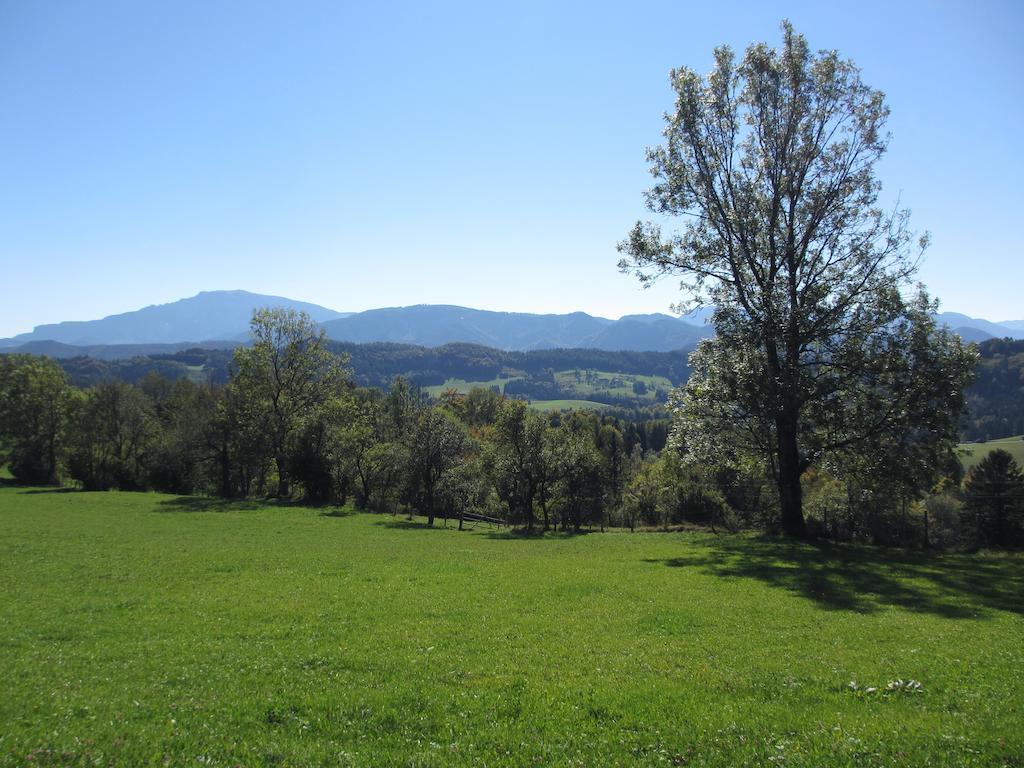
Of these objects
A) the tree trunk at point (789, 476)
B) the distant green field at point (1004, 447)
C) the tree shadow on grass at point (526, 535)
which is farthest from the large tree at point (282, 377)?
the distant green field at point (1004, 447)

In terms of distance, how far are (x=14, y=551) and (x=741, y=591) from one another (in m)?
31.9

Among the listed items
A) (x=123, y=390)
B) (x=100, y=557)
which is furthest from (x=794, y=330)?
(x=123, y=390)

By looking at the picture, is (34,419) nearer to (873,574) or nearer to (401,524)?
(401,524)

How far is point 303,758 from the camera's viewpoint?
8.25m

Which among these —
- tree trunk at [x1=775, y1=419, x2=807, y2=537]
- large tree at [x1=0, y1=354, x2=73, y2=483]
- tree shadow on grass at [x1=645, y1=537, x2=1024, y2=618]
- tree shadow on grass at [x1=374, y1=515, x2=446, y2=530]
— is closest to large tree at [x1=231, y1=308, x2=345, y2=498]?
tree shadow on grass at [x1=374, y1=515, x2=446, y2=530]

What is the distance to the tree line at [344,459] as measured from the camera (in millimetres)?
55156

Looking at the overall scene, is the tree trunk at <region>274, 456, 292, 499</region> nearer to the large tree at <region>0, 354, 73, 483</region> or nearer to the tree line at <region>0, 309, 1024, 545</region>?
the tree line at <region>0, 309, 1024, 545</region>

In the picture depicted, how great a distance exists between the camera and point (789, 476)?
31375mm

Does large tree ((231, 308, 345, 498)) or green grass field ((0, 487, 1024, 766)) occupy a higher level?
large tree ((231, 308, 345, 498))

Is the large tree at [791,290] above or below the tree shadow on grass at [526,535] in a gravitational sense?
above

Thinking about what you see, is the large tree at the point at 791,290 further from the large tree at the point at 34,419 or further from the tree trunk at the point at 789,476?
the large tree at the point at 34,419

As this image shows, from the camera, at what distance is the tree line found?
5516 centimetres

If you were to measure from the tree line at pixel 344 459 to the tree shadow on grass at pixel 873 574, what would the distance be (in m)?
18.0

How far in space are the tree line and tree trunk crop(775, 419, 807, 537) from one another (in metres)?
14.5
